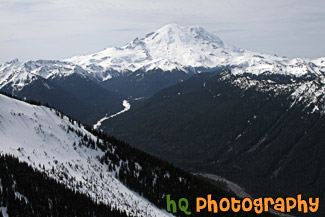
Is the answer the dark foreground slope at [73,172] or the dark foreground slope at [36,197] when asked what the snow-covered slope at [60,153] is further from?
the dark foreground slope at [36,197]

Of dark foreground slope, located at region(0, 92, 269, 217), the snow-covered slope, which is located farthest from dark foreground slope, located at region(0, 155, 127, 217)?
the snow-covered slope

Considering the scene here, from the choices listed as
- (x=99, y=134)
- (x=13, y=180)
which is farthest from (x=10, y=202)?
(x=99, y=134)

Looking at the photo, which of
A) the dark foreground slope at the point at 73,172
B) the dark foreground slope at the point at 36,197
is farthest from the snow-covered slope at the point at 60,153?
the dark foreground slope at the point at 36,197

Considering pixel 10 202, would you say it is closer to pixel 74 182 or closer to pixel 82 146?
pixel 74 182

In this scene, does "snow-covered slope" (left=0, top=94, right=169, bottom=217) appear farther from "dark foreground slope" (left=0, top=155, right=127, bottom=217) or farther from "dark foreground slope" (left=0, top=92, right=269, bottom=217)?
"dark foreground slope" (left=0, top=155, right=127, bottom=217)

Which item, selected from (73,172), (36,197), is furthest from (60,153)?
(36,197)

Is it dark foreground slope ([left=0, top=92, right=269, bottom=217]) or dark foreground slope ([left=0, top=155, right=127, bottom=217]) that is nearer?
dark foreground slope ([left=0, top=155, right=127, bottom=217])

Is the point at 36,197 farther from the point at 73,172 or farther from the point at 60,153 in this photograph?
the point at 60,153

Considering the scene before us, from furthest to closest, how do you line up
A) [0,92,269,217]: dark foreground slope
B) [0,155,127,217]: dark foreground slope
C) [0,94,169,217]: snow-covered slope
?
[0,94,169,217]: snow-covered slope → [0,92,269,217]: dark foreground slope → [0,155,127,217]: dark foreground slope
